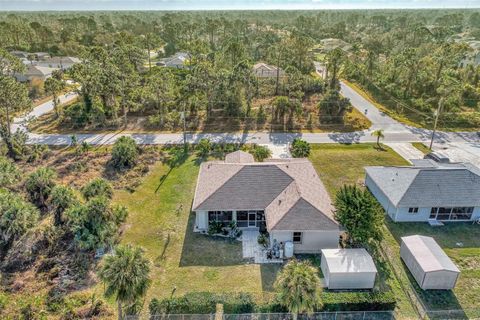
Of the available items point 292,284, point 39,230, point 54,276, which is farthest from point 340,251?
point 39,230

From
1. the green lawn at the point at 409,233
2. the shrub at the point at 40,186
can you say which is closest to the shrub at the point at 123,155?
the shrub at the point at 40,186

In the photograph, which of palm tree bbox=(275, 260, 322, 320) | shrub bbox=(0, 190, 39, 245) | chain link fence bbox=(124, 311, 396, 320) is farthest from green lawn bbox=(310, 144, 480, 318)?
shrub bbox=(0, 190, 39, 245)

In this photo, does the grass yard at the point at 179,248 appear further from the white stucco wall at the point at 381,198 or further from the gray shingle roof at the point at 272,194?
the white stucco wall at the point at 381,198

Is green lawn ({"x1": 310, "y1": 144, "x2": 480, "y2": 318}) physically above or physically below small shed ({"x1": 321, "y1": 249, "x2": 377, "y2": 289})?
below

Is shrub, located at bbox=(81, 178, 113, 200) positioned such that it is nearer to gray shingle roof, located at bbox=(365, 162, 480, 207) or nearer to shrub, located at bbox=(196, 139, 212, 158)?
shrub, located at bbox=(196, 139, 212, 158)

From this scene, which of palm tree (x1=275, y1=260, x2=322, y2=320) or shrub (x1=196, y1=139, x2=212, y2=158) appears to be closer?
palm tree (x1=275, y1=260, x2=322, y2=320)

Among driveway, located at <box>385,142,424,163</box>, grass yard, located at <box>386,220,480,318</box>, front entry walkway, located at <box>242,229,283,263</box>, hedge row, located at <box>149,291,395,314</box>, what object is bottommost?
grass yard, located at <box>386,220,480,318</box>

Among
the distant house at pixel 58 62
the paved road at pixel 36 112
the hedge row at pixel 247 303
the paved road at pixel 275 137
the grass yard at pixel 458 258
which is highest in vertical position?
the distant house at pixel 58 62

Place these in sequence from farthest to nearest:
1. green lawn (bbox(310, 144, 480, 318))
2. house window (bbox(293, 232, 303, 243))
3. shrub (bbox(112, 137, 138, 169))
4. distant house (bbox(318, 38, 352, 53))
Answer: distant house (bbox(318, 38, 352, 53)), shrub (bbox(112, 137, 138, 169)), house window (bbox(293, 232, 303, 243)), green lawn (bbox(310, 144, 480, 318))
